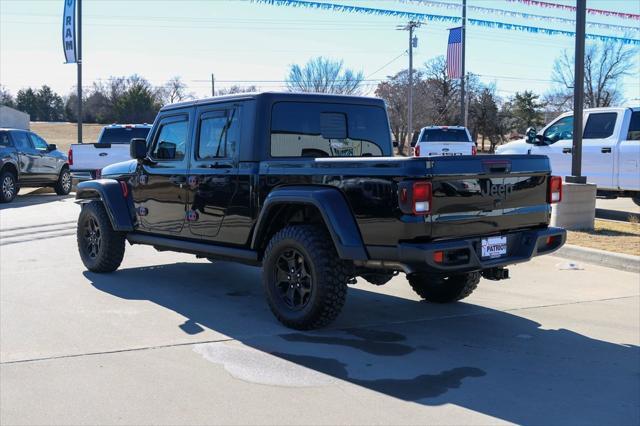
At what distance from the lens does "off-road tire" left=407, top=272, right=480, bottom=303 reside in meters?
6.64

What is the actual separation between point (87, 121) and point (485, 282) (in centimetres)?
8942

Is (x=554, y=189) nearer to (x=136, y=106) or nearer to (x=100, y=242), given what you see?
(x=100, y=242)

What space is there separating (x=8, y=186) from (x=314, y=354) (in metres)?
14.8

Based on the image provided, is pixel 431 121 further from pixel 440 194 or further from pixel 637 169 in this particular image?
pixel 440 194

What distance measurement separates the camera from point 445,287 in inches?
267

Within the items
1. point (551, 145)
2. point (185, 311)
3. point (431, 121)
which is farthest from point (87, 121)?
point (185, 311)

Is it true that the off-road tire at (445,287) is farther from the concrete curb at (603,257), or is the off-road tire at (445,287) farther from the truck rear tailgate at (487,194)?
the concrete curb at (603,257)

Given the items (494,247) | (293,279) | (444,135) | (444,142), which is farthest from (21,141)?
(494,247)

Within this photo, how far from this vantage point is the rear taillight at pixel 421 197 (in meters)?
4.87

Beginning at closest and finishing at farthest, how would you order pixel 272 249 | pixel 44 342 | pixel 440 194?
pixel 440 194
pixel 44 342
pixel 272 249

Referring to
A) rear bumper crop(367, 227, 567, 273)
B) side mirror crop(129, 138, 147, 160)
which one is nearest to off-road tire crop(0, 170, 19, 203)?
side mirror crop(129, 138, 147, 160)

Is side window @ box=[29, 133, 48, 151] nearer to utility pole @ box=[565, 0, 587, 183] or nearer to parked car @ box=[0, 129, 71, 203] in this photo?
→ parked car @ box=[0, 129, 71, 203]

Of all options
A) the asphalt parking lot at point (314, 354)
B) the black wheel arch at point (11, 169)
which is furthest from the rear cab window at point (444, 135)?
the asphalt parking lot at point (314, 354)

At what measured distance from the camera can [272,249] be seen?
5.87m
